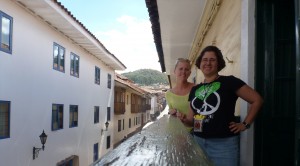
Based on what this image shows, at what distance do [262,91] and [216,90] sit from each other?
695 mm

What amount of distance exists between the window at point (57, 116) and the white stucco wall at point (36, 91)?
0.71ft

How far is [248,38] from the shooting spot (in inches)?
118

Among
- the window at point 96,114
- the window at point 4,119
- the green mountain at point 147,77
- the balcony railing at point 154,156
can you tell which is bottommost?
the window at point 96,114

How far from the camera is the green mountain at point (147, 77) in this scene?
118125 mm

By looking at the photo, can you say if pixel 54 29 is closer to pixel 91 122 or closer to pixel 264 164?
pixel 91 122

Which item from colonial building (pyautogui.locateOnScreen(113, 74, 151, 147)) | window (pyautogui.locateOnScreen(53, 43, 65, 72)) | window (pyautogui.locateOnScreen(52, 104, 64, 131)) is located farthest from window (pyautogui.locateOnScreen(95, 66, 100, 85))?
window (pyautogui.locateOnScreen(52, 104, 64, 131))

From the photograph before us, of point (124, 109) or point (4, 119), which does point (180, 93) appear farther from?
point (124, 109)

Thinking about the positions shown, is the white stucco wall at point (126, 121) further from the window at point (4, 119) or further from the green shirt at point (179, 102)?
the green shirt at point (179, 102)

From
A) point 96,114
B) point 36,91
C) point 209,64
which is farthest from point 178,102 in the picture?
point 96,114

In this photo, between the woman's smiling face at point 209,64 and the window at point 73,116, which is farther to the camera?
the window at point 73,116

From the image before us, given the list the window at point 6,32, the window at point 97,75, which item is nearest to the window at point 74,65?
the window at point 97,75

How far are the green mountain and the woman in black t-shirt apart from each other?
368ft

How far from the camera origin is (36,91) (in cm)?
1174

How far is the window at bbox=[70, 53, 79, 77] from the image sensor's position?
15625mm
